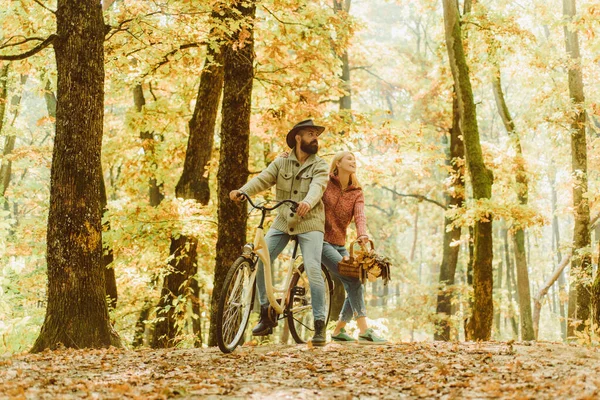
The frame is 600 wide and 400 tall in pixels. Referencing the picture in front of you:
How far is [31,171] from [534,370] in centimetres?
3003

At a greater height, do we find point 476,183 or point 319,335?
point 476,183

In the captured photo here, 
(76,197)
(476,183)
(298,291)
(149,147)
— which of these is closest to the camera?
(76,197)

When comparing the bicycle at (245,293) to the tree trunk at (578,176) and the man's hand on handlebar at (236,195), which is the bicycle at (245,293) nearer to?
the man's hand on handlebar at (236,195)

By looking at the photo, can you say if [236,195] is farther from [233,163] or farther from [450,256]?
[450,256]

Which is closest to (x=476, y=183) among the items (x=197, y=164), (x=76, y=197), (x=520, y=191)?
(x=520, y=191)

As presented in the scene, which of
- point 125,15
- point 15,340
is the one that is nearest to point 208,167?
point 125,15

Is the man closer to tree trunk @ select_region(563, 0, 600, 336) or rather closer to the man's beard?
the man's beard

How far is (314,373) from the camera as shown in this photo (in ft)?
17.0

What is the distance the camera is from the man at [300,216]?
642 centimetres

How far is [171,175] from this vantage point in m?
16.0

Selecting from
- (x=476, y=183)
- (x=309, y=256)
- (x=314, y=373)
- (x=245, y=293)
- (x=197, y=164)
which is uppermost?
(x=197, y=164)

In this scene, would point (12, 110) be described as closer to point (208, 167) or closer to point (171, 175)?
Result: point (171, 175)

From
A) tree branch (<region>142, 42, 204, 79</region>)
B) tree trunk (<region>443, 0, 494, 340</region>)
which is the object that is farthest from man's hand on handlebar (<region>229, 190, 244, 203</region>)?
tree trunk (<region>443, 0, 494, 340</region>)

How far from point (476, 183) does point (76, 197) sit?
7469mm
